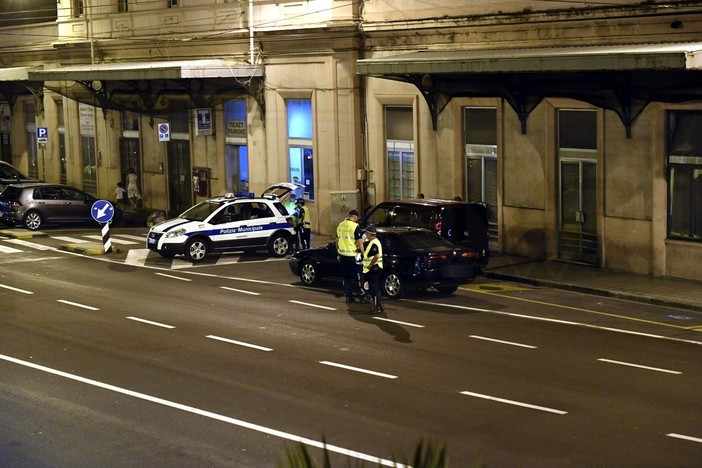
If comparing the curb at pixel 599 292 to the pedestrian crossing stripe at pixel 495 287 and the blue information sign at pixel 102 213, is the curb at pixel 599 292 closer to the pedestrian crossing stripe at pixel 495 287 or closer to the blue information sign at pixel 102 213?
the pedestrian crossing stripe at pixel 495 287

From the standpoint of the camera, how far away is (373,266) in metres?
20.2

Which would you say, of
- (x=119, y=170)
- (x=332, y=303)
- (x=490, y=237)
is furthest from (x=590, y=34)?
(x=119, y=170)

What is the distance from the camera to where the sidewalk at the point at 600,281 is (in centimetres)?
2173

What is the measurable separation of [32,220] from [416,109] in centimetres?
1227

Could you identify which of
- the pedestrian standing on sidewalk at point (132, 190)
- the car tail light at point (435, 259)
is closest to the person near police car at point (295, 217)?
the car tail light at point (435, 259)

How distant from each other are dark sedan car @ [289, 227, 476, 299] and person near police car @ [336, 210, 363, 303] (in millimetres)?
757

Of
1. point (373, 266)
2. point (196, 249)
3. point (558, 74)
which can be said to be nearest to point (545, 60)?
point (558, 74)

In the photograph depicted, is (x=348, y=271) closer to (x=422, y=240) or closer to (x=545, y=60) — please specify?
(x=422, y=240)

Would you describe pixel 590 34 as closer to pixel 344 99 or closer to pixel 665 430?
pixel 344 99

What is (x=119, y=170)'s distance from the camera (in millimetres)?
43156

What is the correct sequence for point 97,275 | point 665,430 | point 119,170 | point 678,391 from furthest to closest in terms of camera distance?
point 119,170, point 97,275, point 678,391, point 665,430

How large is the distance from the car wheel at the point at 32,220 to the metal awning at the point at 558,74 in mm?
12026

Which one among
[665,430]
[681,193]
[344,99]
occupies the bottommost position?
[665,430]

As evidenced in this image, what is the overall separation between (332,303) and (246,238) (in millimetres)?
6918
